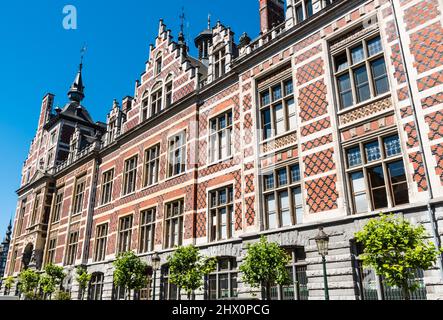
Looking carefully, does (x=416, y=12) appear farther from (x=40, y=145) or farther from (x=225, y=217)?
(x=40, y=145)

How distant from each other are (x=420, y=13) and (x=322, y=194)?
21.4ft

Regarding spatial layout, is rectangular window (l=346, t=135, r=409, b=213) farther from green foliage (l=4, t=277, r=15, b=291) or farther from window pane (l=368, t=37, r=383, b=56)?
green foliage (l=4, t=277, r=15, b=291)

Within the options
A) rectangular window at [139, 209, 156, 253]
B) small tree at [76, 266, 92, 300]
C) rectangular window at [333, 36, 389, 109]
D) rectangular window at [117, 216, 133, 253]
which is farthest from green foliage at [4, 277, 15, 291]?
rectangular window at [333, 36, 389, 109]

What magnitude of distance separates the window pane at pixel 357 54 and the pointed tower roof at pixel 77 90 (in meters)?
35.2

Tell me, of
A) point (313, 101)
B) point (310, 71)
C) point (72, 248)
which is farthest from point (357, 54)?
point (72, 248)

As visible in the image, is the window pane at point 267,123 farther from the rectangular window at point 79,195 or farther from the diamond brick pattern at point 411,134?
the rectangular window at point 79,195

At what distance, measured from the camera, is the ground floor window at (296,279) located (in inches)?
480

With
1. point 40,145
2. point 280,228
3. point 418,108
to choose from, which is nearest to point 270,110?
point 280,228

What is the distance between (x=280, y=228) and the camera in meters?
13.1

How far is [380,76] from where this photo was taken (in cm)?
1198

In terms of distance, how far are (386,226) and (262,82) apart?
30.2 ft

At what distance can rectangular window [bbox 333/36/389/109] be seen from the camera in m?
12.0

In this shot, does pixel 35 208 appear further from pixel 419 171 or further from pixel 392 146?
pixel 419 171

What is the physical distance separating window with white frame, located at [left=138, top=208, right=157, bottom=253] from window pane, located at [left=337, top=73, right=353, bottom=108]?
12034mm
